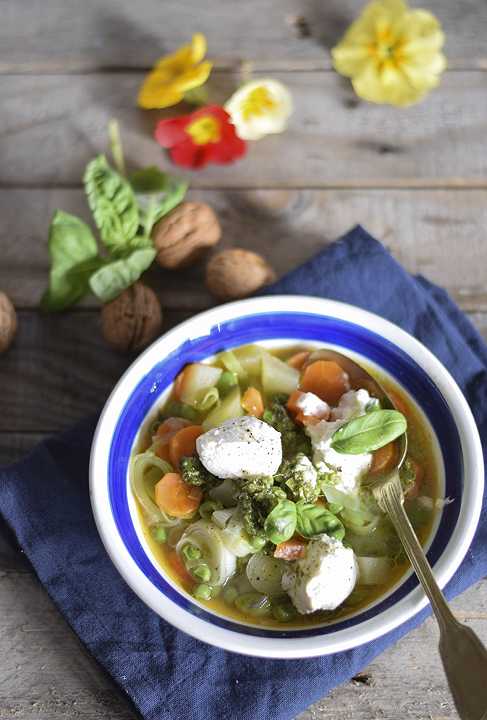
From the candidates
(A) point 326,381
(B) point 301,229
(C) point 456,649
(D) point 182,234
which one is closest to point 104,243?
(D) point 182,234

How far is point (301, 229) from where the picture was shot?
3227 mm

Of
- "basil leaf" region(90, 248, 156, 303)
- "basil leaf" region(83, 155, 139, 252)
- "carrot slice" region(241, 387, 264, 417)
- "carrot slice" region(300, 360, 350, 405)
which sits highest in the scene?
"basil leaf" region(83, 155, 139, 252)

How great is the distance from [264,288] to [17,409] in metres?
0.99

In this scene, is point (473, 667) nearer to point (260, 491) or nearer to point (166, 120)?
point (260, 491)

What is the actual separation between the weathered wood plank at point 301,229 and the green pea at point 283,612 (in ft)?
3.91

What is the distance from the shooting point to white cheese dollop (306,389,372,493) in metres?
2.37

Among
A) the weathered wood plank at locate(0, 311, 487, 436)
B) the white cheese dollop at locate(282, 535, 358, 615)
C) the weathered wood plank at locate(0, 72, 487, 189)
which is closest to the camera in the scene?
the white cheese dollop at locate(282, 535, 358, 615)

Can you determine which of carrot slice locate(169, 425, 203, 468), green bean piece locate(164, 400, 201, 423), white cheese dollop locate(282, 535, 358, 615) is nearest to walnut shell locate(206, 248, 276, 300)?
green bean piece locate(164, 400, 201, 423)

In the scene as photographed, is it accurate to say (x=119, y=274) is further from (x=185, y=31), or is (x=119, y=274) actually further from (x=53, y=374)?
(x=185, y=31)

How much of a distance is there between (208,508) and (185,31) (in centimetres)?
212

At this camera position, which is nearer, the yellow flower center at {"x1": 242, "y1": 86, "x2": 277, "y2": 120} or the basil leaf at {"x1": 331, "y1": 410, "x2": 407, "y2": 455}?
the basil leaf at {"x1": 331, "y1": 410, "x2": 407, "y2": 455}

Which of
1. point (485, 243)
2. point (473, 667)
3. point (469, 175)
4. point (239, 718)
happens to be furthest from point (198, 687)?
point (469, 175)

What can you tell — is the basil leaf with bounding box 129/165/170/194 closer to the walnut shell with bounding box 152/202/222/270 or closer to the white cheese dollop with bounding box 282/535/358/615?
the walnut shell with bounding box 152/202/222/270

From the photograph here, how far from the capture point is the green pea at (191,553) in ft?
7.80
